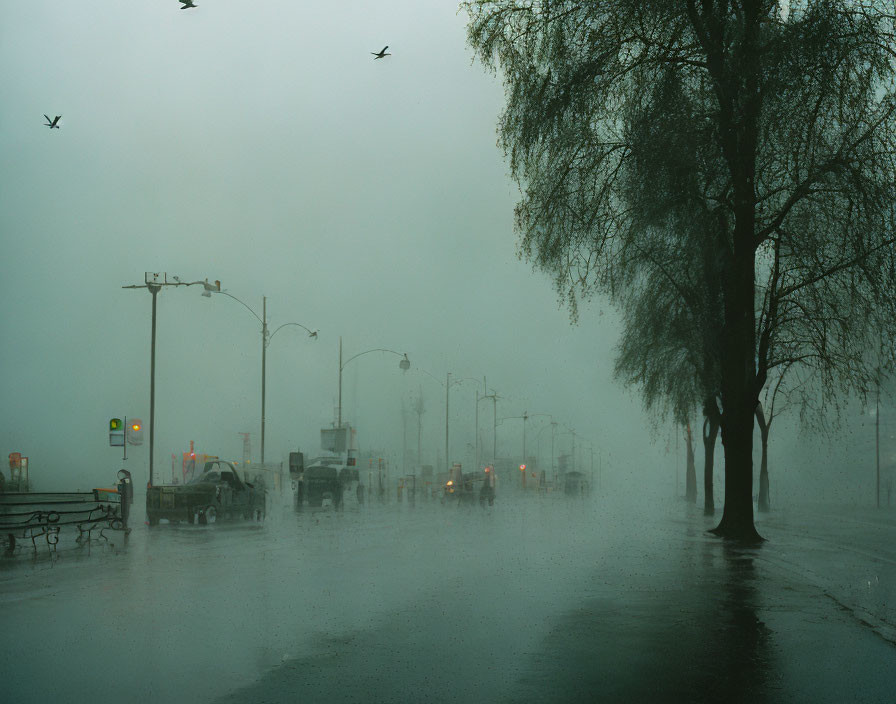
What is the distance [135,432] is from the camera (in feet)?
120

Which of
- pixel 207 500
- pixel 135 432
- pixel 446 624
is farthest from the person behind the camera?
pixel 135 432

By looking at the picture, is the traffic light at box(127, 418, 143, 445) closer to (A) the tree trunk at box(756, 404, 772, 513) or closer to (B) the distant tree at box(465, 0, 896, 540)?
(B) the distant tree at box(465, 0, 896, 540)

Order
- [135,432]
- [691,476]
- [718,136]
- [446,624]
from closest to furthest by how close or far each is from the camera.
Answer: [446,624]
[718,136]
[135,432]
[691,476]

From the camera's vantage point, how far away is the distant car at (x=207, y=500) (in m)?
30.8

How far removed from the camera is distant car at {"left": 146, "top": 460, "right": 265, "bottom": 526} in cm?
3077

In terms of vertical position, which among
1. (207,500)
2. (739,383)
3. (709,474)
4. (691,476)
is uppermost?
(739,383)

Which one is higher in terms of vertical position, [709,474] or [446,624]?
[709,474]

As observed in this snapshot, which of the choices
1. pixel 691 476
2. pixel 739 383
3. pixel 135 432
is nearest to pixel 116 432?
pixel 135 432

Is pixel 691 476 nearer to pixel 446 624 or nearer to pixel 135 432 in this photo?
pixel 135 432

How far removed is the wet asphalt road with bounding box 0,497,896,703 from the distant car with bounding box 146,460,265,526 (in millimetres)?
9113

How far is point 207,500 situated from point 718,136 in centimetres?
1845

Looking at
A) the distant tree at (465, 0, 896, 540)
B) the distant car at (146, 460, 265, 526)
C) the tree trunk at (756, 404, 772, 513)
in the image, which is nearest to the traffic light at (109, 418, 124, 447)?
the distant car at (146, 460, 265, 526)

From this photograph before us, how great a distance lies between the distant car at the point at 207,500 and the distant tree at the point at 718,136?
47.6 ft

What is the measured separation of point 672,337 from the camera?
25.3m
